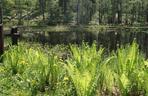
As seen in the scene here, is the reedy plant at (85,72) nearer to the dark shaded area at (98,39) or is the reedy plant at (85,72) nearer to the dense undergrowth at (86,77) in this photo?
the dense undergrowth at (86,77)

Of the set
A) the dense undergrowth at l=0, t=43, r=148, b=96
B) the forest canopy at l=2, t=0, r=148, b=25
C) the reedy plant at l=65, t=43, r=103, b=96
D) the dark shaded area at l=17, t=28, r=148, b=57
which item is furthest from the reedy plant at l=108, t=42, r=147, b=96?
the forest canopy at l=2, t=0, r=148, b=25

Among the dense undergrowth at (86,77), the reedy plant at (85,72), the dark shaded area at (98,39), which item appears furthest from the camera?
the dark shaded area at (98,39)

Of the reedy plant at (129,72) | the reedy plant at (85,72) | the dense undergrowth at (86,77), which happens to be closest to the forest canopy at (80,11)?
the dense undergrowth at (86,77)

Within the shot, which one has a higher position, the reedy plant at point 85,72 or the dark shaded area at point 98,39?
the reedy plant at point 85,72

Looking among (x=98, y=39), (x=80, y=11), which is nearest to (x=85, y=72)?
(x=98, y=39)

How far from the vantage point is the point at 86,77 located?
23.9ft

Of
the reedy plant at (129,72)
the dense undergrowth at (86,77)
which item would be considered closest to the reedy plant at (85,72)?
the dense undergrowth at (86,77)

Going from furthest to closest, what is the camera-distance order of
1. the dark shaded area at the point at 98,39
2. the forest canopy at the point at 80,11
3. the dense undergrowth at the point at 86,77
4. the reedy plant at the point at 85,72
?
the forest canopy at the point at 80,11, the dark shaded area at the point at 98,39, the dense undergrowth at the point at 86,77, the reedy plant at the point at 85,72

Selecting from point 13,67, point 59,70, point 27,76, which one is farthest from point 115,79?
point 13,67

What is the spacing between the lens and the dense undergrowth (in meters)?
7.42

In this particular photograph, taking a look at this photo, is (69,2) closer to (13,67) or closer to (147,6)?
(147,6)

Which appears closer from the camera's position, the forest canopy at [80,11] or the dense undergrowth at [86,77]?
the dense undergrowth at [86,77]

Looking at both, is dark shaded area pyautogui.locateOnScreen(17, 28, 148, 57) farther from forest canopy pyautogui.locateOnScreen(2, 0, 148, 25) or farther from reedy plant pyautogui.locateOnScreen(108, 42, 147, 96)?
forest canopy pyautogui.locateOnScreen(2, 0, 148, 25)

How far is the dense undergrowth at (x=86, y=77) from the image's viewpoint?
7.42 metres
